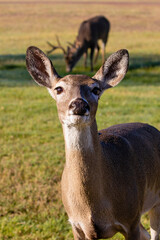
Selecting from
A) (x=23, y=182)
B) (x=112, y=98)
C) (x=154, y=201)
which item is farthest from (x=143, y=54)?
(x=154, y=201)

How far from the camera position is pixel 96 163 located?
143 inches

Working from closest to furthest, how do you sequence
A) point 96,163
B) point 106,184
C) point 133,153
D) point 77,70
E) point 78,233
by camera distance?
point 96,163, point 106,184, point 78,233, point 133,153, point 77,70

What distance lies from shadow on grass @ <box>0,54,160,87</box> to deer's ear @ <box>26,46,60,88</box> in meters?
11.4

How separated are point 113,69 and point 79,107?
1.01m

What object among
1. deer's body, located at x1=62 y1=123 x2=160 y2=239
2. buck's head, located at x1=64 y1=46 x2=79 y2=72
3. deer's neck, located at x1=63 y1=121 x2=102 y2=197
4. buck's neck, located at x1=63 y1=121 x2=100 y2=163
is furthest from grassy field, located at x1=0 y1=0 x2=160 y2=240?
buck's neck, located at x1=63 y1=121 x2=100 y2=163

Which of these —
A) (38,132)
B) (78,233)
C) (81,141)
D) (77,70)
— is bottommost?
(77,70)

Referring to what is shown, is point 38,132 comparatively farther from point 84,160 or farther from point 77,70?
point 77,70

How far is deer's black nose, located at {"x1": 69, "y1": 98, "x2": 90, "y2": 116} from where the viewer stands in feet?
10.2

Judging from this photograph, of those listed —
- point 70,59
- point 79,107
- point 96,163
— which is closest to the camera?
point 79,107

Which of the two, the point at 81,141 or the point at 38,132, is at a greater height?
the point at 81,141

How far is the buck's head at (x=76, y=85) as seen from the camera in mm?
3193

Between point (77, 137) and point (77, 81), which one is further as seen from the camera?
point (77, 81)

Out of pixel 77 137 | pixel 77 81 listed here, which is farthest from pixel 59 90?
pixel 77 137

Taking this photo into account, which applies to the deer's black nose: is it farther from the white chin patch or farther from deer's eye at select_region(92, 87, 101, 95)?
deer's eye at select_region(92, 87, 101, 95)
